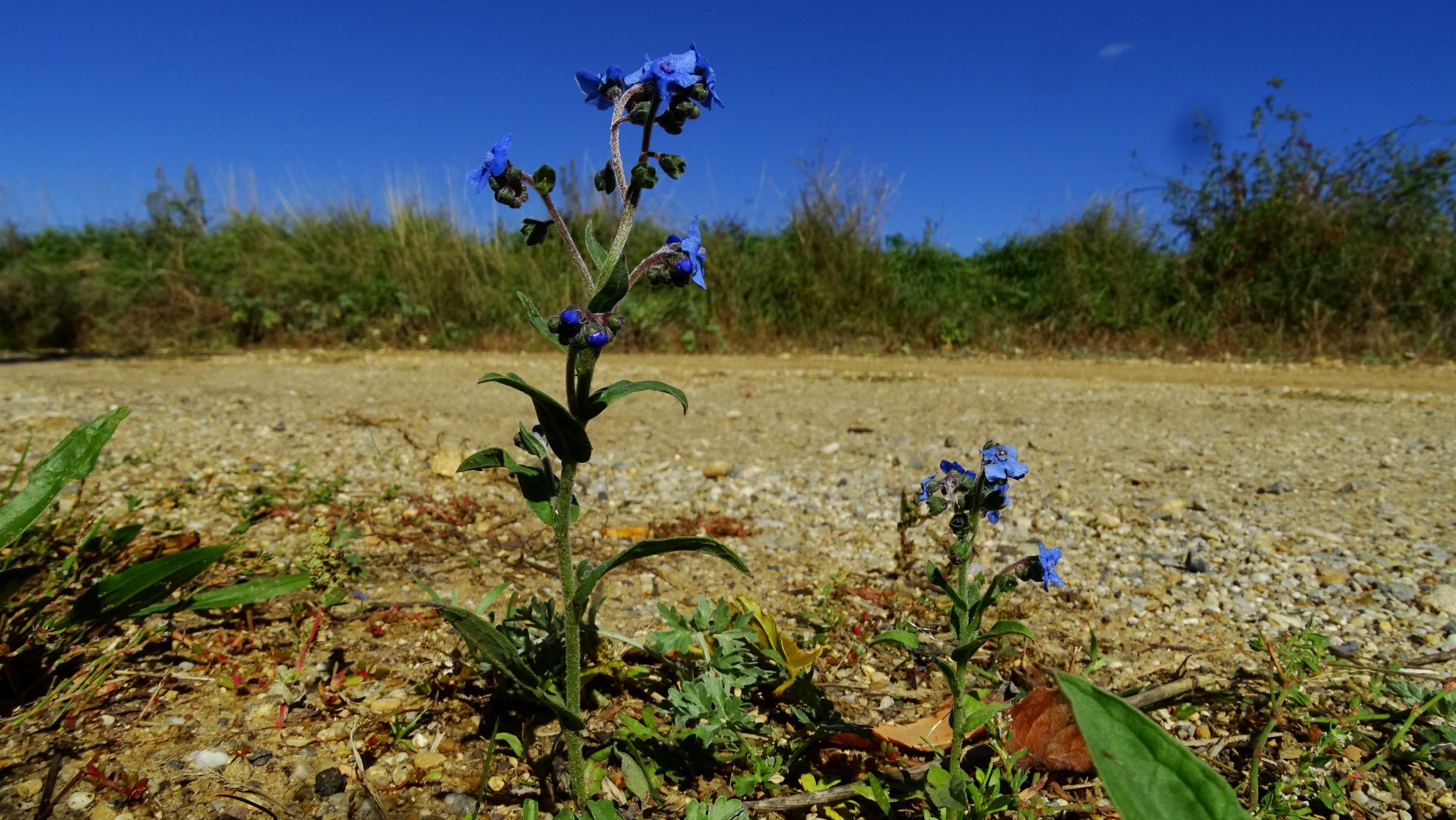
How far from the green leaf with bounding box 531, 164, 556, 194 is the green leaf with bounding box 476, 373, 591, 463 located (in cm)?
34

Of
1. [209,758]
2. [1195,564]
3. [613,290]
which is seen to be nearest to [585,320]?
[613,290]

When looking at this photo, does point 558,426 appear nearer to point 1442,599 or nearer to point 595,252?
point 595,252

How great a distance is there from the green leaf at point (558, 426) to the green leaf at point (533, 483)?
0.07m

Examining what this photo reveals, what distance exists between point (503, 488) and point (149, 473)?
1.22 m

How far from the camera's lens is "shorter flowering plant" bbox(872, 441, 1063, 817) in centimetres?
138

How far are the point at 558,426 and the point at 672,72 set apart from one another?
1.94ft

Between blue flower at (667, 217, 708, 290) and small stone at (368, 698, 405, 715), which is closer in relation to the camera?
blue flower at (667, 217, 708, 290)

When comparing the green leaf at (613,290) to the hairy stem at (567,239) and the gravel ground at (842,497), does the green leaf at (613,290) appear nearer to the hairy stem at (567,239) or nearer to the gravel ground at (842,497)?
the hairy stem at (567,239)

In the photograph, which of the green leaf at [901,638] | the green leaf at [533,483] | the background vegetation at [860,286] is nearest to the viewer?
the green leaf at [533,483]

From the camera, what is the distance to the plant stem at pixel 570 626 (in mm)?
1334

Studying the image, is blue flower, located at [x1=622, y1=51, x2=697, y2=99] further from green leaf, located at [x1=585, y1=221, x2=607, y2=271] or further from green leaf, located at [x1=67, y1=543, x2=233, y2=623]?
green leaf, located at [x1=67, y1=543, x2=233, y2=623]

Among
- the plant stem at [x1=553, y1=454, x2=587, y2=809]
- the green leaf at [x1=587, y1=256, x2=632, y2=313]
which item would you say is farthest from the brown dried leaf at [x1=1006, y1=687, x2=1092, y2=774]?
the green leaf at [x1=587, y1=256, x2=632, y2=313]

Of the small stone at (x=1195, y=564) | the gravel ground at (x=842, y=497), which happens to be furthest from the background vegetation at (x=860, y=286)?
the small stone at (x=1195, y=564)

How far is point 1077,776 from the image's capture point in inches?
61.4
